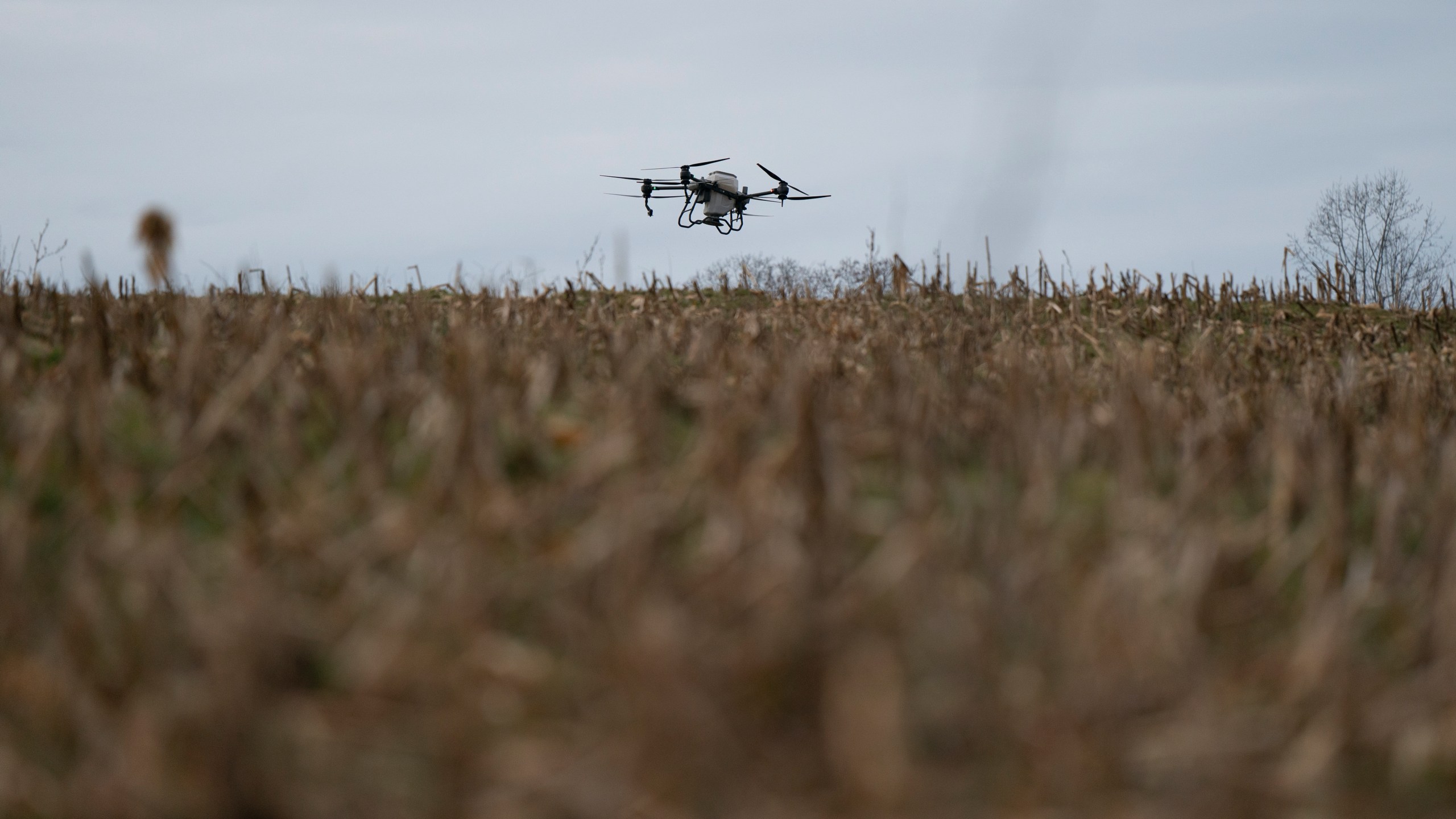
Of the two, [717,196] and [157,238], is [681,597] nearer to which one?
[157,238]

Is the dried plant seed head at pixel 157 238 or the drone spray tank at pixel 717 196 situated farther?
the drone spray tank at pixel 717 196

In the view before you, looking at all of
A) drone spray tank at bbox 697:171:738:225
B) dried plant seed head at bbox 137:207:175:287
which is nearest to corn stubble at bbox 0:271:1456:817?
dried plant seed head at bbox 137:207:175:287

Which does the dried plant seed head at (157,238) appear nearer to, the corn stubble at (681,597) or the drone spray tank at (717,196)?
the corn stubble at (681,597)

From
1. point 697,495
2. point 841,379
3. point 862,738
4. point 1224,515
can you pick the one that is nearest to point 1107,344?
point 841,379

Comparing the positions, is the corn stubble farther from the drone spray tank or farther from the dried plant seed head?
the drone spray tank

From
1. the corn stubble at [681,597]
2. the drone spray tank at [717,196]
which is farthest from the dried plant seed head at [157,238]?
the drone spray tank at [717,196]

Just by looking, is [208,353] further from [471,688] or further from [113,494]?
[471,688]

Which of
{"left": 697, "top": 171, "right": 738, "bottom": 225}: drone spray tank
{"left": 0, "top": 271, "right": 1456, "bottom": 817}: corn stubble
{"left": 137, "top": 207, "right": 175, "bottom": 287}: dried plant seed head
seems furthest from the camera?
{"left": 697, "top": 171, "right": 738, "bottom": 225}: drone spray tank
